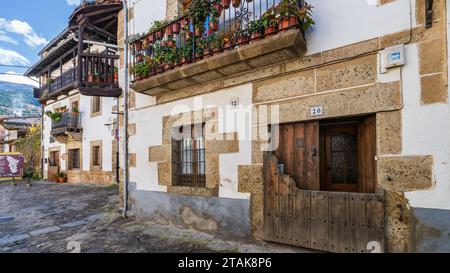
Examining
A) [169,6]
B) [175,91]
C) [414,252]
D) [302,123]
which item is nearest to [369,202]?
[414,252]

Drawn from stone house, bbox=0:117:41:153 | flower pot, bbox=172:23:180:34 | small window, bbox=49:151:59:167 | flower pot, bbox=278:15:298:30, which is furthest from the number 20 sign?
stone house, bbox=0:117:41:153

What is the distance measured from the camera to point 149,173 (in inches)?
211

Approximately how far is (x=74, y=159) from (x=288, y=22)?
14.7 m

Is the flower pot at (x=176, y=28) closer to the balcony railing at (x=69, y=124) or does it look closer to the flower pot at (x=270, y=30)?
the flower pot at (x=270, y=30)

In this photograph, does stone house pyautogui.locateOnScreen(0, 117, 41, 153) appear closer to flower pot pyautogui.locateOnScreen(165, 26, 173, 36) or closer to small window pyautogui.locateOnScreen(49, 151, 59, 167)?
small window pyautogui.locateOnScreen(49, 151, 59, 167)

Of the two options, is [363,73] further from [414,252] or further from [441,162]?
[414,252]

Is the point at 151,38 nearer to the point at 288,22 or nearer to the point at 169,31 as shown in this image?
the point at 169,31

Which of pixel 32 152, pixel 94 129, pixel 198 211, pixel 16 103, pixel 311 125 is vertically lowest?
pixel 198 211

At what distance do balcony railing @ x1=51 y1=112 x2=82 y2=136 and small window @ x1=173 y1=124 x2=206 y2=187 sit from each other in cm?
1093

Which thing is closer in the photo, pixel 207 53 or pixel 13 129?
pixel 207 53

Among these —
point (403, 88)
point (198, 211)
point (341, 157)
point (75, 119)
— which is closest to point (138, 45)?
point (198, 211)

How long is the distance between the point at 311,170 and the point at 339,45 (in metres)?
1.61

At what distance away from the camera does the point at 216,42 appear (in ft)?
13.1

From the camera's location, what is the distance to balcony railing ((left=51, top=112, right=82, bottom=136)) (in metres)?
13.6
